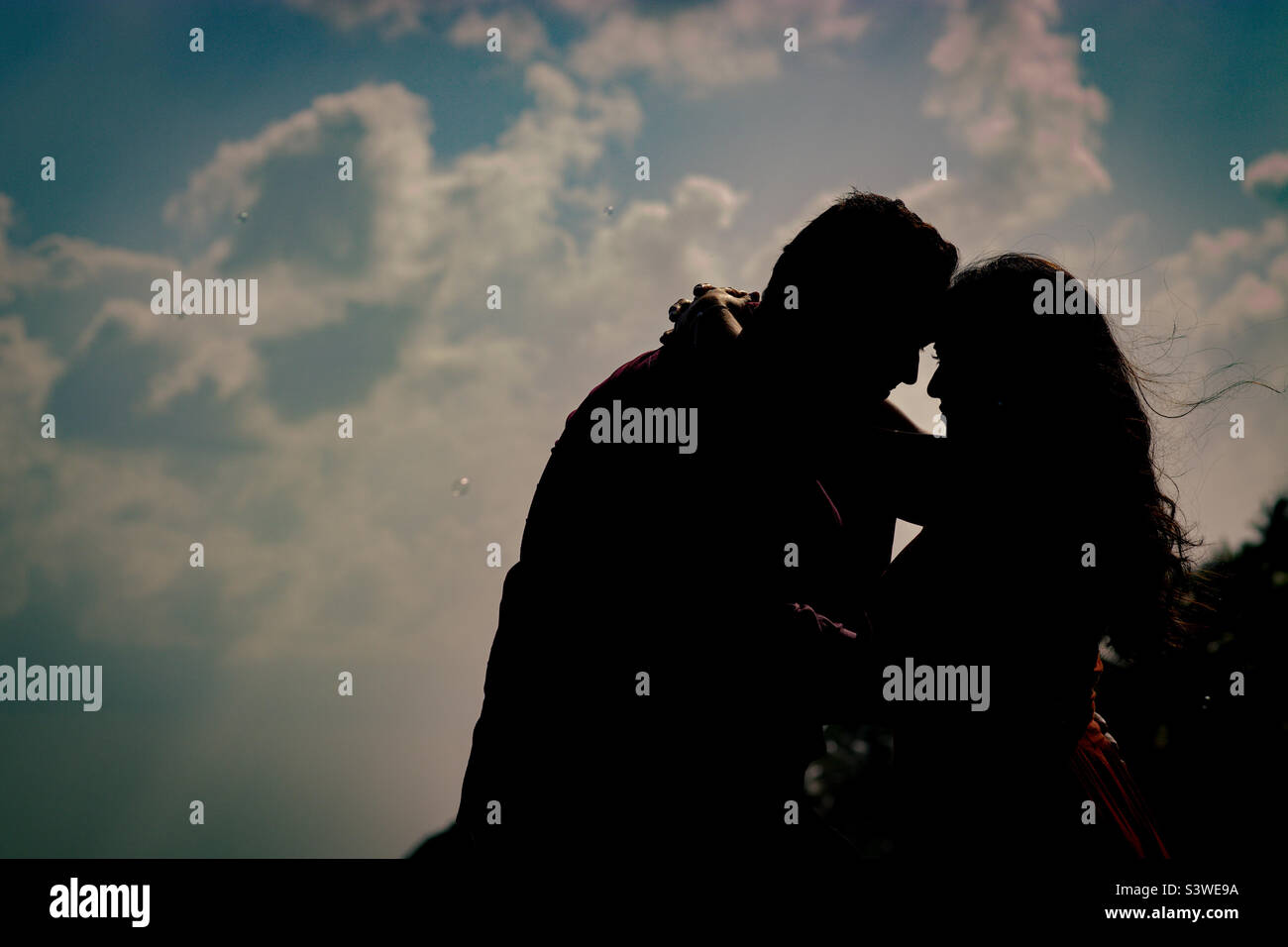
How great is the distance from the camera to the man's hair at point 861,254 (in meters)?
3.23

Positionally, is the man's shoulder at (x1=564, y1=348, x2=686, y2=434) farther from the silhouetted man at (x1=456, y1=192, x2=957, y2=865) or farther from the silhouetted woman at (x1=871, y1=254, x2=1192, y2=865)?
the silhouetted woman at (x1=871, y1=254, x2=1192, y2=865)

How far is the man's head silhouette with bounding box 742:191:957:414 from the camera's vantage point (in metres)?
3.15

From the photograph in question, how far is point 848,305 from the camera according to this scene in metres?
3.22

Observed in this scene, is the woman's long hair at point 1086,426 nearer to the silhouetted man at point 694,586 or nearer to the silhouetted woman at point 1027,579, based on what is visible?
the silhouetted woman at point 1027,579

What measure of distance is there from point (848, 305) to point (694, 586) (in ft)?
3.97

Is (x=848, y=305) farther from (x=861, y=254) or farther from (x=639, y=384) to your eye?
(x=639, y=384)

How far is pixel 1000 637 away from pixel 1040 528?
1.66ft

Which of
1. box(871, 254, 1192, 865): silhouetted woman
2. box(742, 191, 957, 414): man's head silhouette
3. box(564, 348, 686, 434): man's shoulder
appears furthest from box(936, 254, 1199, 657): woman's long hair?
box(564, 348, 686, 434): man's shoulder

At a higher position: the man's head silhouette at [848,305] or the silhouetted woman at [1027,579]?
the man's head silhouette at [848,305]

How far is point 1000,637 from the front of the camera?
3.62 metres

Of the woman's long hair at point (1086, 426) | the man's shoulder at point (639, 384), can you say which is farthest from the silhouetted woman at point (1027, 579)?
the man's shoulder at point (639, 384)

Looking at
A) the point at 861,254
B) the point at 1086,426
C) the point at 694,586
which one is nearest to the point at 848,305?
the point at 861,254
